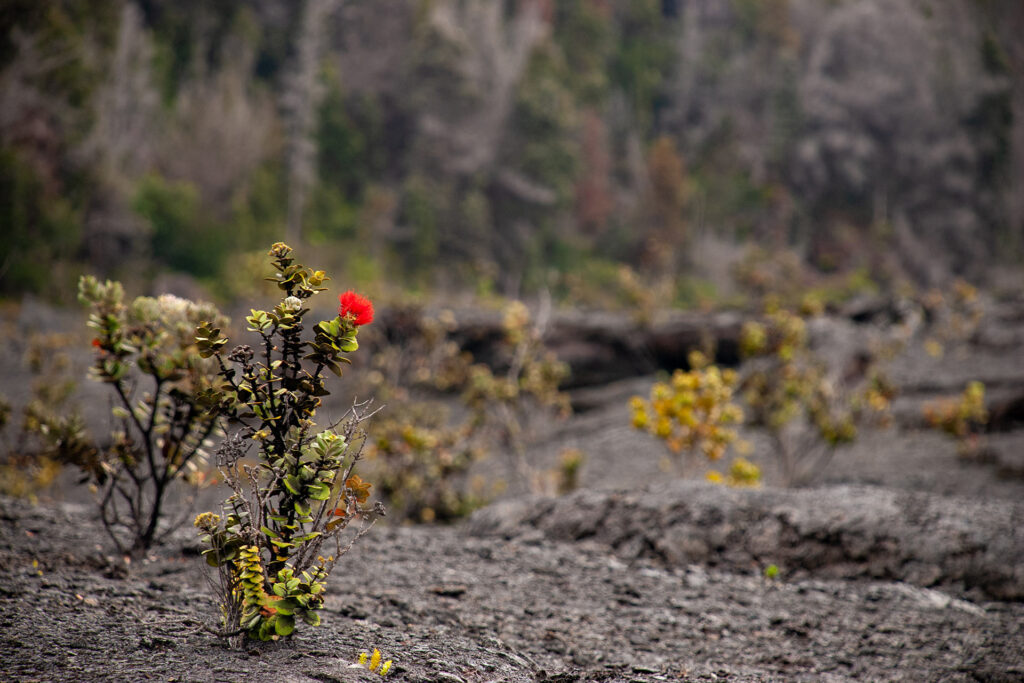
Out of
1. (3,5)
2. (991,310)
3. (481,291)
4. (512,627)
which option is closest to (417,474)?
(512,627)

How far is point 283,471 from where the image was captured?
2262 millimetres

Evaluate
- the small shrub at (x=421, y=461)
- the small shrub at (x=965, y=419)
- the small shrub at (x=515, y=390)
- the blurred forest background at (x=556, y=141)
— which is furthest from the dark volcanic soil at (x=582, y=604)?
the blurred forest background at (x=556, y=141)

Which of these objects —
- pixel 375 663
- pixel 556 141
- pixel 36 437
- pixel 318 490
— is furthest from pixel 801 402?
pixel 556 141

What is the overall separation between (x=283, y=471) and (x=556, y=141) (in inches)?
1151

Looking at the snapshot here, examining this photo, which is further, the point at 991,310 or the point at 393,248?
the point at 393,248

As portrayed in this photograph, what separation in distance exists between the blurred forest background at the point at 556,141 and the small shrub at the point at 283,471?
20.3 metres

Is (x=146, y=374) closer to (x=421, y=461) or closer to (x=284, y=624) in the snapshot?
(x=284, y=624)

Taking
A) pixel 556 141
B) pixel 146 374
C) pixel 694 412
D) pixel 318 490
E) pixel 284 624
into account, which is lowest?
pixel 284 624

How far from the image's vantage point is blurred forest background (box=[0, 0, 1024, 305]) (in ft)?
77.9

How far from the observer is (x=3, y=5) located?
11656 mm

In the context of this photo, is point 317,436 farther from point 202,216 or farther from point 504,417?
point 202,216

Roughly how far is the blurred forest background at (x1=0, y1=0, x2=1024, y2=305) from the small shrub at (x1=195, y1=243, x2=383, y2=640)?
20.3 metres

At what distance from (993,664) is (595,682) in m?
1.71

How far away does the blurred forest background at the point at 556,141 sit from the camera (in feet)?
77.9
